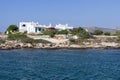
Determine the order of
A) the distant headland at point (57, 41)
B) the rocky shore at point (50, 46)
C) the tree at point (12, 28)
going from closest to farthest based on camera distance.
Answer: the rocky shore at point (50, 46), the distant headland at point (57, 41), the tree at point (12, 28)

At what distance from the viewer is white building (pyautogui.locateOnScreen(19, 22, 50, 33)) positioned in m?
116

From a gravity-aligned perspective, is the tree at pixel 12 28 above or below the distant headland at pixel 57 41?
above

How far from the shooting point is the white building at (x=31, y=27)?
116m

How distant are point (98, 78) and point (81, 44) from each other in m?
59.7

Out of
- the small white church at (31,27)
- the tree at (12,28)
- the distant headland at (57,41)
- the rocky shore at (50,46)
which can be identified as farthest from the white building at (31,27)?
the rocky shore at (50,46)

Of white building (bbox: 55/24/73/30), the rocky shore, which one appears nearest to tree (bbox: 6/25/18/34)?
white building (bbox: 55/24/73/30)

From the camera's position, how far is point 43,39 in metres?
92.6

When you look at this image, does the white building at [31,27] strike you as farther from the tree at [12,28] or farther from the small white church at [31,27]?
the tree at [12,28]

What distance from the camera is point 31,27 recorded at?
116 meters

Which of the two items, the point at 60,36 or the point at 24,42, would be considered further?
the point at 60,36

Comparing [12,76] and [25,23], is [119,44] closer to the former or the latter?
[25,23]

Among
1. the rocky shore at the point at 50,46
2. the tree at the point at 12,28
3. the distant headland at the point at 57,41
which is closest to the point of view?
the rocky shore at the point at 50,46

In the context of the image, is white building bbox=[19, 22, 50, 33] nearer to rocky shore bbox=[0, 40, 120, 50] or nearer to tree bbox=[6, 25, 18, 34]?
tree bbox=[6, 25, 18, 34]

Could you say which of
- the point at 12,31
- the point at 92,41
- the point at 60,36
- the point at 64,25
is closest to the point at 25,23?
the point at 12,31
